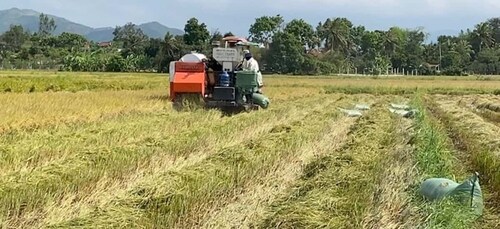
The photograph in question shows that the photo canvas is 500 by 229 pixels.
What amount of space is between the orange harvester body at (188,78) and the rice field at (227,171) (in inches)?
78.6

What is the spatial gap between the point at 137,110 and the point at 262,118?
271 cm

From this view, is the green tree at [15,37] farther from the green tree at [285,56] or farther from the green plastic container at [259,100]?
the green plastic container at [259,100]

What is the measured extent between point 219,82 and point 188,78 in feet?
2.39

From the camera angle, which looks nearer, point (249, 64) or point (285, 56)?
point (249, 64)

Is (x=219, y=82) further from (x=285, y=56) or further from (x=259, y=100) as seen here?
(x=285, y=56)

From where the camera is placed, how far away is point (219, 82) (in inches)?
554

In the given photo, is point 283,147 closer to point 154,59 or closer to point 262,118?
point 262,118

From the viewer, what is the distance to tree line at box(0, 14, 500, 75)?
2322 inches

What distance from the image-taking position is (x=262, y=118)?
12.3 metres

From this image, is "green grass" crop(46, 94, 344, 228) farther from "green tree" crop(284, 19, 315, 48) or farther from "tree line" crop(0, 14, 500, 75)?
"green tree" crop(284, 19, 315, 48)

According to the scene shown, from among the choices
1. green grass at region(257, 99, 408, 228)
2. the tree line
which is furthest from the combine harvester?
the tree line

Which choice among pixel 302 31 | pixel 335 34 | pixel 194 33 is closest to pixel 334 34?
pixel 335 34

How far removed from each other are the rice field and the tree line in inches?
1458

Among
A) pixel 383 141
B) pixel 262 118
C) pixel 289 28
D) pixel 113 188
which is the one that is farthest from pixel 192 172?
pixel 289 28
